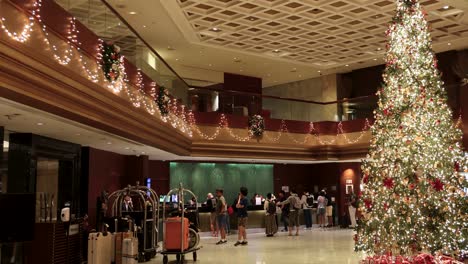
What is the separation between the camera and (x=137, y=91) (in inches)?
441

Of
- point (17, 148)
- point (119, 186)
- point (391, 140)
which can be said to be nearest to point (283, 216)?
point (119, 186)

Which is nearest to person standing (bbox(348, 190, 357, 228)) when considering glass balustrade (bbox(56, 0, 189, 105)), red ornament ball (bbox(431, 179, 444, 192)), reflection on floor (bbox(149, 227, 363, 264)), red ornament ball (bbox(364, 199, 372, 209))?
reflection on floor (bbox(149, 227, 363, 264))

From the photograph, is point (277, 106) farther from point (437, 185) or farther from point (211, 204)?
point (437, 185)

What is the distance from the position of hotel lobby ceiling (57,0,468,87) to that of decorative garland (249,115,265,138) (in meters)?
2.66

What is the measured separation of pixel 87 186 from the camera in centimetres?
1390

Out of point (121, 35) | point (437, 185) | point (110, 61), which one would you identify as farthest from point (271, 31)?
point (437, 185)

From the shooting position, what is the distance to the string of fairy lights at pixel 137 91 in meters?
7.10

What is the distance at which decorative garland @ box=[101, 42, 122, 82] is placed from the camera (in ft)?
30.7

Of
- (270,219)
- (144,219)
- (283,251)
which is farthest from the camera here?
(270,219)

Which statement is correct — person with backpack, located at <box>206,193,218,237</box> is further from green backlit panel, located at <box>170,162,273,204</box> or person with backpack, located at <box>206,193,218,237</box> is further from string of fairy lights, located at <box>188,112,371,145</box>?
green backlit panel, located at <box>170,162,273,204</box>

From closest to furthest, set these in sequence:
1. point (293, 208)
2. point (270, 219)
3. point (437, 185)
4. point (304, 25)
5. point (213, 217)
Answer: point (437, 185) < point (304, 25) < point (270, 219) < point (293, 208) < point (213, 217)

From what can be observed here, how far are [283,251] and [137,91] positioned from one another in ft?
17.2

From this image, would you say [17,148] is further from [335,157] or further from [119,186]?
[335,157]

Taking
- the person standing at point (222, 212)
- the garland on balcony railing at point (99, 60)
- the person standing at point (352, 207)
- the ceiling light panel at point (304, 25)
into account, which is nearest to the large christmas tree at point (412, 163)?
the garland on balcony railing at point (99, 60)
